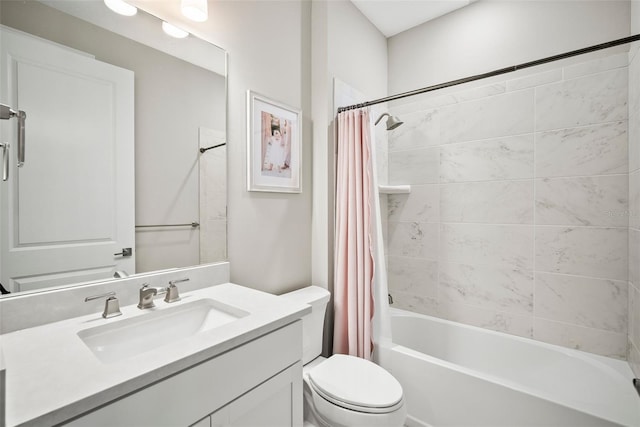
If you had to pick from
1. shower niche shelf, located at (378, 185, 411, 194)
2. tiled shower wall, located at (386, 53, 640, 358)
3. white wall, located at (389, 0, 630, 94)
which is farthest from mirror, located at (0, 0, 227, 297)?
white wall, located at (389, 0, 630, 94)

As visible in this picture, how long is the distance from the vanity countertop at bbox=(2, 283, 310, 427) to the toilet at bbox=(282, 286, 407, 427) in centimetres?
54

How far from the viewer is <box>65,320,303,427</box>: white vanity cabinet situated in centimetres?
67

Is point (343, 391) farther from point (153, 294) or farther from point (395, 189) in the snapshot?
point (395, 189)

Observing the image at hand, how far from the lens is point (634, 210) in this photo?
5.13 feet

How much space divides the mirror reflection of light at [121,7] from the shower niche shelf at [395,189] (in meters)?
1.75

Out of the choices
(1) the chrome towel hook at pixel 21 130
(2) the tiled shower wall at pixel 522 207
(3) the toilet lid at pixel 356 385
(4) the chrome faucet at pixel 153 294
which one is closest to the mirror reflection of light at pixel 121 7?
(1) the chrome towel hook at pixel 21 130

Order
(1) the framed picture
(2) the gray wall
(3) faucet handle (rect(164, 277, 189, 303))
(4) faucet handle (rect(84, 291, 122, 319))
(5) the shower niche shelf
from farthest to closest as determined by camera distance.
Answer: (5) the shower niche shelf → (2) the gray wall → (1) the framed picture → (3) faucet handle (rect(164, 277, 189, 303)) → (4) faucet handle (rect(84, 291, 122, 319))

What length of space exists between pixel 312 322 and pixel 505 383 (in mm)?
971

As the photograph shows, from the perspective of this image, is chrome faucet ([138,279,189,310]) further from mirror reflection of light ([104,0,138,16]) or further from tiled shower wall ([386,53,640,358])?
tiled shower wall ([386,53,640,358])

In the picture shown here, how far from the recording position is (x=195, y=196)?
4.55 ft

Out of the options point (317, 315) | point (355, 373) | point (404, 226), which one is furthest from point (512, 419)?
point (404, 226)

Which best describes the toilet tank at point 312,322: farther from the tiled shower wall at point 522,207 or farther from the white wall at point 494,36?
the white wall at point 494,36

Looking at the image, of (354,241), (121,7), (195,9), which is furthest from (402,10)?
(121,7)

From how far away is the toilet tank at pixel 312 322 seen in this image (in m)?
1.63
